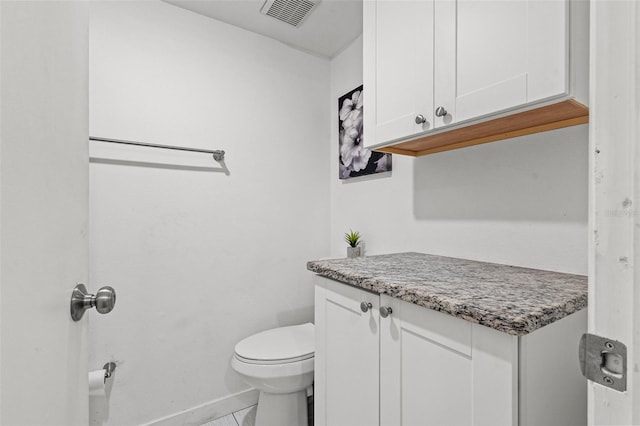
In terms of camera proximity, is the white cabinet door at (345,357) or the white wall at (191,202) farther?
the white wall at (191,202)

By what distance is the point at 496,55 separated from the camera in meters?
0.86

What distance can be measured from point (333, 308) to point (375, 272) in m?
0.23

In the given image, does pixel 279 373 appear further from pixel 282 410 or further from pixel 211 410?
pixel 211 410

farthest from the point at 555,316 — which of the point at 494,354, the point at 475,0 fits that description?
the point at 475,0

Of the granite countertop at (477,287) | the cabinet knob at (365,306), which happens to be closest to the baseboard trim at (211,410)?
the granite countertop at (477,287)

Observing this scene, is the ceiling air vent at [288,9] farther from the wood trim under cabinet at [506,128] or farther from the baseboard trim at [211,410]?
the baseboard trim at [211,410]

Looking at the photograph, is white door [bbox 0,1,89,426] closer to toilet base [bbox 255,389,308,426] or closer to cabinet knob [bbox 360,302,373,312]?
cabinet knob [bbox 360,302,373,312]

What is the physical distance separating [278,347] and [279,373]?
0.16 meters

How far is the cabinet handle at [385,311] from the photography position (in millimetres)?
888

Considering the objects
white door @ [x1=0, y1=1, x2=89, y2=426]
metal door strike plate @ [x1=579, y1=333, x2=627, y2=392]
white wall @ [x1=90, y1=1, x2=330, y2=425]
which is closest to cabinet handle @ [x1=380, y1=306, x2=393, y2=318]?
metal door strike plate @ [x1=579, y1=333, x2=627, y2=392]

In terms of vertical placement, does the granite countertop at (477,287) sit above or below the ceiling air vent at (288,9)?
below

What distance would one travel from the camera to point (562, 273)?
1.00 metres

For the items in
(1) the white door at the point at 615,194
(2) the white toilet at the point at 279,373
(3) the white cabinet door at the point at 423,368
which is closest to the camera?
(1) the white door at the point at 615,194

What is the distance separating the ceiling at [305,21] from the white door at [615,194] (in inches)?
62.6
